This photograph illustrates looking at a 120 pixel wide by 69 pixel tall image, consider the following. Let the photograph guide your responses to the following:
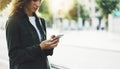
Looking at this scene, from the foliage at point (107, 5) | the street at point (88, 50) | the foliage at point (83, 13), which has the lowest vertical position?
the street at point (88, 50)

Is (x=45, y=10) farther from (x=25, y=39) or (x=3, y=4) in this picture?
(x=25, y=39)

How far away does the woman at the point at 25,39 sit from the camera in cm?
153

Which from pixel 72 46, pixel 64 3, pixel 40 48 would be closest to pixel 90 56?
pixel 72 46

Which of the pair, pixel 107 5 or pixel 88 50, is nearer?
pixel 107 5

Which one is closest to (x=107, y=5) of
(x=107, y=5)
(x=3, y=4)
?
(x=107, y=5)

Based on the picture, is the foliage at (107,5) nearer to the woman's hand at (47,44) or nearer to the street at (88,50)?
the street at (88,50)

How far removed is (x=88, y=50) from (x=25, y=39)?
0.90 meters

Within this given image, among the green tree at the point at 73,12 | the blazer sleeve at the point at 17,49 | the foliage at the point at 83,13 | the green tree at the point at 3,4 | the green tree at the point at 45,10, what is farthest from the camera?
the green tree at the point at 3,4

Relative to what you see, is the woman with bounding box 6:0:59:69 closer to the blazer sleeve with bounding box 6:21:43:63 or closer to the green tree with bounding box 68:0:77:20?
the blazer sleeve with bounding box 6:21:43:63

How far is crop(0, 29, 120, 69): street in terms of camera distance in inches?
83.1

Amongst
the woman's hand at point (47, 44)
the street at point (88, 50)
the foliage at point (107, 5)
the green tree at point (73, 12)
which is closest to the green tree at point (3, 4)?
the street at point (88, 50)

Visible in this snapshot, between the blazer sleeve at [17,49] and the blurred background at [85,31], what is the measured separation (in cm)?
77

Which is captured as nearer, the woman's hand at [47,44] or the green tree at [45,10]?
the woman's hand at [47,44]

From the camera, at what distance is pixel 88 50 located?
2.33m
